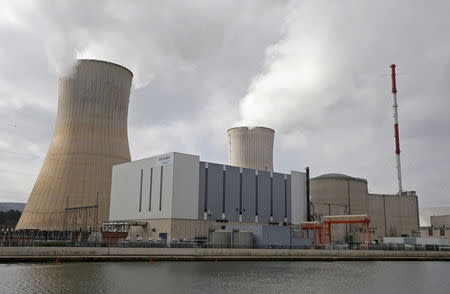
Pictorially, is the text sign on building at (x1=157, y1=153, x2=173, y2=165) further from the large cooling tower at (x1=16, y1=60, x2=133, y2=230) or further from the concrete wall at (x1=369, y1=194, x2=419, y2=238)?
the concrete wall at (x1=369, y1=194, x2=419, y2=238)

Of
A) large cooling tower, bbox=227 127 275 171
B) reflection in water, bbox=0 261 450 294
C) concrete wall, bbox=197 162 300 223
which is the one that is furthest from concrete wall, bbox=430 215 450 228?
reflection in water, bbox=0 261 450 294

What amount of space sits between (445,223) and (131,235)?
6782cm

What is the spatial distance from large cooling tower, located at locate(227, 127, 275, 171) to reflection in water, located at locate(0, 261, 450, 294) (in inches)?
1655

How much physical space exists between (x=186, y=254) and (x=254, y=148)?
36219mm

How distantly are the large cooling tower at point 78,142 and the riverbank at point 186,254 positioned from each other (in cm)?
1961

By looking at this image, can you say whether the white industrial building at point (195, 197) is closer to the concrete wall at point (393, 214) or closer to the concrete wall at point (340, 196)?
the concrete wall at point (340, 196)

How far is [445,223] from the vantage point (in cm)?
9444

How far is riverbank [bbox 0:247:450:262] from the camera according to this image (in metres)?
35.8

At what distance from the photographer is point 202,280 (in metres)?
26.7

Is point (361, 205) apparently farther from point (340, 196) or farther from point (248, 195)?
point (248, 195)

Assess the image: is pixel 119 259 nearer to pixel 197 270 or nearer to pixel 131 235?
pixel 197 270

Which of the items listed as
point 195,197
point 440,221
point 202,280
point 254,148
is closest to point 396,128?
point 440,221

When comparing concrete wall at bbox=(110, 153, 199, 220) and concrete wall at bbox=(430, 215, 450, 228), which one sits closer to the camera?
concrete wall at bbox=(110, 153, 199, 220)

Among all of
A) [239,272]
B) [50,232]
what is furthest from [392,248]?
[50,232]
